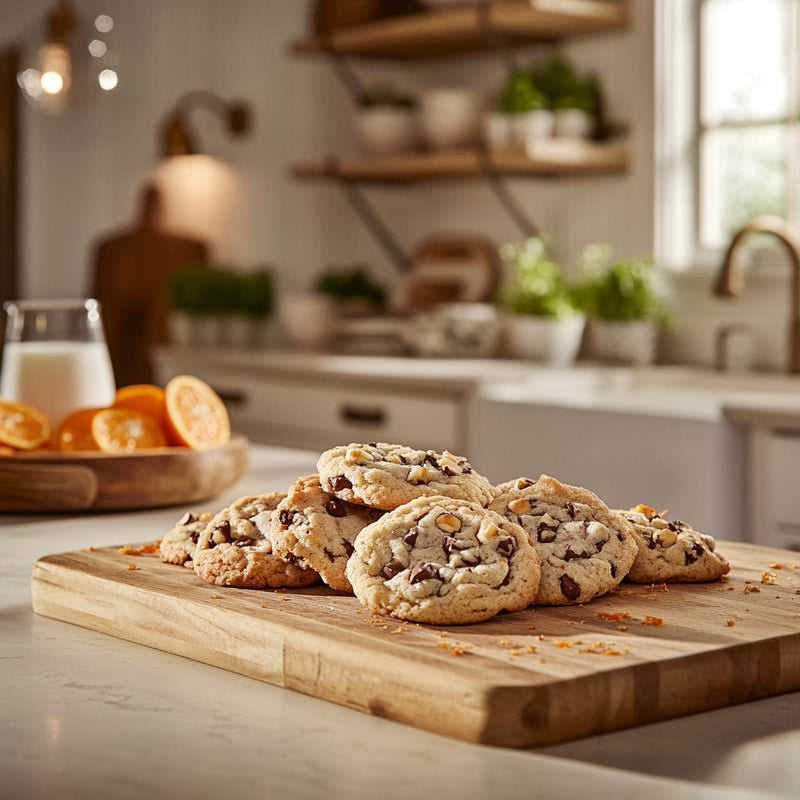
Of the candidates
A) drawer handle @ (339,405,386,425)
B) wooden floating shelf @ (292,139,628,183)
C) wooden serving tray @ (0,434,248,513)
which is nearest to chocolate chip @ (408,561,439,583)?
wooden serving tray @ (0,434,248,513)

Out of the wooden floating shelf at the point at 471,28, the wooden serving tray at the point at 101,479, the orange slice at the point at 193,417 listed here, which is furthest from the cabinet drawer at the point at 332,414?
the wooden serving tray at the point at 101,479

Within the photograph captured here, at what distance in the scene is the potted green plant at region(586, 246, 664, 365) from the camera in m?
3.50

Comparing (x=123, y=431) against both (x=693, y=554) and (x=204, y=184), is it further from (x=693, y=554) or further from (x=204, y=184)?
(x=204, y=184)

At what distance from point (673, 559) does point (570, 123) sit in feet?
8.79

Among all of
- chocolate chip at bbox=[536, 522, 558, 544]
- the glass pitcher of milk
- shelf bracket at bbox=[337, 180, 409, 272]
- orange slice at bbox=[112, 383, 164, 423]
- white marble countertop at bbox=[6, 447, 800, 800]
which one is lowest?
white marble countertop at bbox=[6, 447, 800, 800]

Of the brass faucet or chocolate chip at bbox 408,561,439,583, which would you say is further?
the brass faucet

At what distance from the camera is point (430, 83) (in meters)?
4.30

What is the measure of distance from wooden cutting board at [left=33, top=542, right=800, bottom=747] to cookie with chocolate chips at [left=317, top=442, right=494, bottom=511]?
82mm

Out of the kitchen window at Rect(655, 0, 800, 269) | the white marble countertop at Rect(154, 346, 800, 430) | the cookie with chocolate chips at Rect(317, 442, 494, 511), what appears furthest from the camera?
the kitchen window at Rect(655, 0, 800, 269)

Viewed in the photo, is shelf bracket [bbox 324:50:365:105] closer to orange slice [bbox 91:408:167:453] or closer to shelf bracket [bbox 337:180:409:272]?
shelf bracket [bbox 337:180:409:272]

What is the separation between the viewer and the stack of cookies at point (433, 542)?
92 centimetres

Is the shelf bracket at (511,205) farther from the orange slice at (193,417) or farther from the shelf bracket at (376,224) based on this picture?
the orange slice at (193,417)

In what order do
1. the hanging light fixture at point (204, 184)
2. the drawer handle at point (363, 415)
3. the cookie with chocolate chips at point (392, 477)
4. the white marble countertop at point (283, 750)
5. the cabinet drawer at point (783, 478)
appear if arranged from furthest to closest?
the hanging light fixture at point (204, 184)
the drawer handle at point (363, 415)
the cabinet drawer at point (783, 478)
the cookie with chocolate chips at point (392, 477)
the white marble countertop at point (283, 750)

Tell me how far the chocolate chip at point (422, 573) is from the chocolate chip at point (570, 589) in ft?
0.34
